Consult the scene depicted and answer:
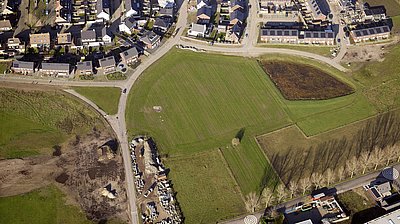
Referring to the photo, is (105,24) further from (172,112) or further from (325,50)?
(325,50)

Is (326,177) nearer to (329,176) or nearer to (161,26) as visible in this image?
(329,176)

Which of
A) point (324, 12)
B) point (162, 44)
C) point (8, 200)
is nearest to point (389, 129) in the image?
point (324, 12)

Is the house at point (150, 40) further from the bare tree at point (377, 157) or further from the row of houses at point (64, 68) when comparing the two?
the bare tree at point (377, 157)

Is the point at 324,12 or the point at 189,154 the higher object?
the point at 324,12

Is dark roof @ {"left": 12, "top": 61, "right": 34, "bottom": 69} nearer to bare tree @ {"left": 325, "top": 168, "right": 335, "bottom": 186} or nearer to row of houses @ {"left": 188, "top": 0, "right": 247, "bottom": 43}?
row of houses @ {"left": 188, "top": 0, "right": 247, "bottom": 43}

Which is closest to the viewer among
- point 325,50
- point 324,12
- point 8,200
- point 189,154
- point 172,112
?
point 8,200
